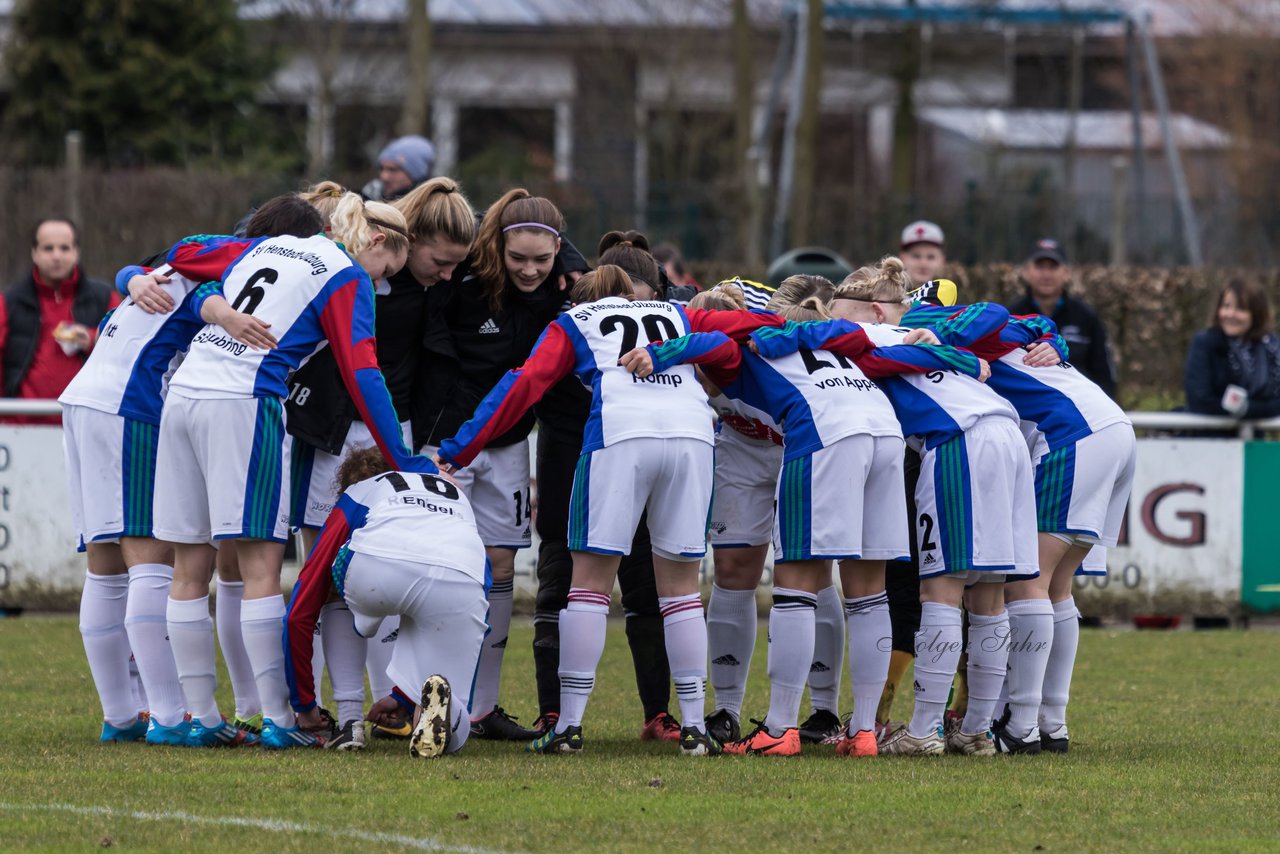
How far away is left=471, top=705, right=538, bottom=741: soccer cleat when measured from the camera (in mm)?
7375

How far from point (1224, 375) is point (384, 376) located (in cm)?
624

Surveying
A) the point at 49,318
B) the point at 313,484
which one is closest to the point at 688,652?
the point at 313,484

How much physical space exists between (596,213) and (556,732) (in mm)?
10139

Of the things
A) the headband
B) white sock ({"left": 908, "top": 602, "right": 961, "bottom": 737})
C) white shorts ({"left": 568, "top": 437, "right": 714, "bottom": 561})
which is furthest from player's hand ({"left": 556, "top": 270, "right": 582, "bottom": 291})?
white sock ({"left": 908, "top": 602, "right": 961, "bottom": 737})

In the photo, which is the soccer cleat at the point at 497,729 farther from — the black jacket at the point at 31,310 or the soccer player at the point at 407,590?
the black jacket at the point at 31,310

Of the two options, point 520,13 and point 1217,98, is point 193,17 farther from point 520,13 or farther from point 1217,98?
point 1217,98

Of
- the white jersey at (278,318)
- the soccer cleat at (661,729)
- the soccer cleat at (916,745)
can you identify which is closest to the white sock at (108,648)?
the white jersey at (278,318)

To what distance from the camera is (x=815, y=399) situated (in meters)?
6.76

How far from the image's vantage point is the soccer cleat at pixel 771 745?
6.72 metres

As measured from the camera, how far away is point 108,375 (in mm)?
6855

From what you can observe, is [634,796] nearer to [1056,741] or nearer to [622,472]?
[622,472]

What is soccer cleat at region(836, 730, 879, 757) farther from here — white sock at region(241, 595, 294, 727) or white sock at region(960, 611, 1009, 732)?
white sock at region(241, 595, 294, 727)

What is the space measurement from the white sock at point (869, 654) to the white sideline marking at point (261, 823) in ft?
7.43

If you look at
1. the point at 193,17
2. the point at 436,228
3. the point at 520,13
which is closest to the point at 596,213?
the point at 436,228
